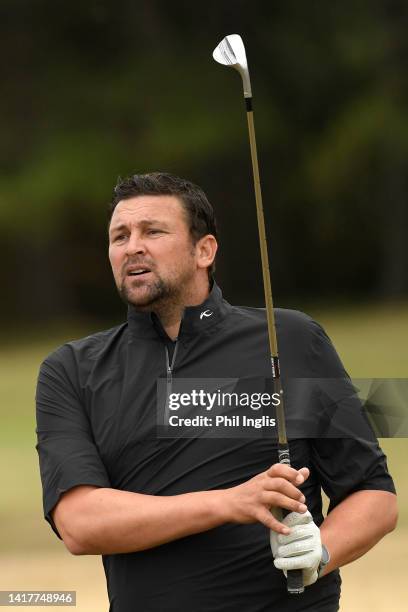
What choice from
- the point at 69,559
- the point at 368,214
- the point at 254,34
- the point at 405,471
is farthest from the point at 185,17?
the point at 69,559

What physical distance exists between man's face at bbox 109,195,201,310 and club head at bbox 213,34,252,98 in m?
0.29

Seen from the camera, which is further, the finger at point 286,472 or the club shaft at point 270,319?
the club shaft at point 270,319

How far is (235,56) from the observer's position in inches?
87.7

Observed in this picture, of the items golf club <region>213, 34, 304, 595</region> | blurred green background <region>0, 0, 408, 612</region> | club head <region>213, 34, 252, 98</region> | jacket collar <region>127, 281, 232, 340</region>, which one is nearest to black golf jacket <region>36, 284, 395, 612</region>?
jacket collar <region>127, 281, 232, 340</region>

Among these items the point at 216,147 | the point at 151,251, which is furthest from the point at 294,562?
the point at 216,147

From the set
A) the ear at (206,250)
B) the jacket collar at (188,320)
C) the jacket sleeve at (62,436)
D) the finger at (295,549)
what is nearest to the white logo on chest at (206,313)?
the jacket collar at (188,320)

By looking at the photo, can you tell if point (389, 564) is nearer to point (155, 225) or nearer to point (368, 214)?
point (155, 225)

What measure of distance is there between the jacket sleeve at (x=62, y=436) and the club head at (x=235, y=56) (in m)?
0.56

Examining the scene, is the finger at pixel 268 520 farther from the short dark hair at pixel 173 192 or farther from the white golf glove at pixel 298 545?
the short dark hair at pixel 173 192

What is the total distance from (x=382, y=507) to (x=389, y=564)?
11.4 feet

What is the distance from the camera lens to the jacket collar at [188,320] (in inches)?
91.0

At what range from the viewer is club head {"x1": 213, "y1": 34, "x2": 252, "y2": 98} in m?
2.21

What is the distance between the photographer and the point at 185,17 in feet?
41.9

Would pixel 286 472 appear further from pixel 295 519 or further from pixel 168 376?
pixel 168 376
